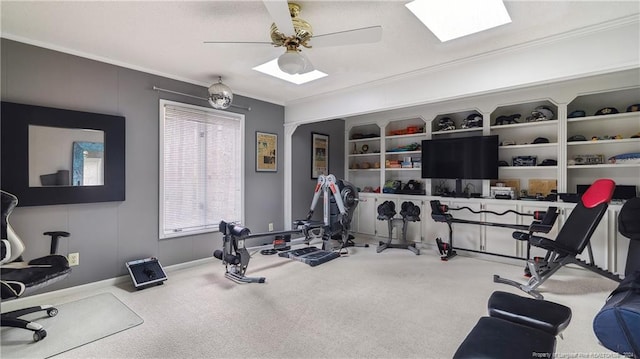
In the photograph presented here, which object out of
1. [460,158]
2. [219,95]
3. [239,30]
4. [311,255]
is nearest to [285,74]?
[219,95]

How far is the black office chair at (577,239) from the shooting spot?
2.90 metres

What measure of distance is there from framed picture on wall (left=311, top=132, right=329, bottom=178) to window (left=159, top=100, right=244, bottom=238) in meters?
1.61

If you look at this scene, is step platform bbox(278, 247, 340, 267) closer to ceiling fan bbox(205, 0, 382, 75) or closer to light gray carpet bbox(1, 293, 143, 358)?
light gray carpet bbox(1, 293, 143, 358)

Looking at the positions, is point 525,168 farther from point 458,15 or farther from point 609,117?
point 458,15

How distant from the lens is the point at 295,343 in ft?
7.07

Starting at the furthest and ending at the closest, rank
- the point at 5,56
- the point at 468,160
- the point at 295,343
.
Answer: the point at 468,160 < the point at 5,56 < the point at 295,343

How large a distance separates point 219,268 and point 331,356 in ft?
7.57

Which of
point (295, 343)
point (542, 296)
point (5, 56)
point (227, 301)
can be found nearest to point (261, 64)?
point (5, 56)

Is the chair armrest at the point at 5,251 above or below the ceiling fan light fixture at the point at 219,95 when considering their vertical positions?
below

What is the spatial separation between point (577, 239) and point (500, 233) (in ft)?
4.44

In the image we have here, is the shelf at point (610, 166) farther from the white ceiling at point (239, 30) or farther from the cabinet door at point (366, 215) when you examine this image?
the cabinet door at point (366, 215)

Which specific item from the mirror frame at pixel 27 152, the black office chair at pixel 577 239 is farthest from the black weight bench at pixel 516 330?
the mirror frame at pixel 27 152

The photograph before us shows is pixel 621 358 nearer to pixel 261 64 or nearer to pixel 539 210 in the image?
pixel 539 210

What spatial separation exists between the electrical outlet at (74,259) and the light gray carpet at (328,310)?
43 cm
